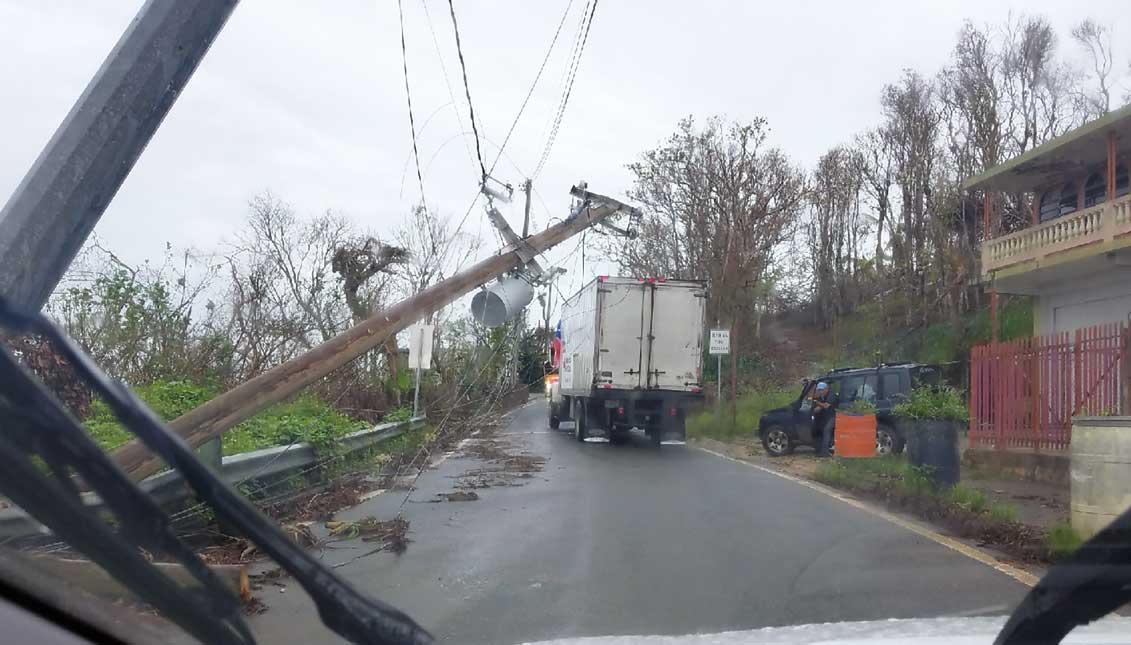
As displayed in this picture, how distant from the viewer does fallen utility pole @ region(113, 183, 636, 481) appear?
22.3 ft

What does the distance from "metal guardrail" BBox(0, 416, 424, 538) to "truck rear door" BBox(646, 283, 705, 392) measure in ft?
20.6

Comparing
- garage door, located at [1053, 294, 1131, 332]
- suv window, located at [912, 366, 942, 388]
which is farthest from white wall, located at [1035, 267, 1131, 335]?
suv window, located at [912, 366, 942, 388]

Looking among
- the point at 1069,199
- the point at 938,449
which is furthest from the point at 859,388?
the point at 1069,199

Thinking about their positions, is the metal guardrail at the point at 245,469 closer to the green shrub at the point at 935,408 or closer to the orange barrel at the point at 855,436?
the green shrub at the point at 935,408

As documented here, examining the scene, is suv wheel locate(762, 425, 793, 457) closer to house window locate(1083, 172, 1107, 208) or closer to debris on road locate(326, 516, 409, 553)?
house window locate(1083, 172, 1107, 208)

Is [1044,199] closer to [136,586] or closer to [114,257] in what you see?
[114,257]

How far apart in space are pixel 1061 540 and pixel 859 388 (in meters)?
10.1

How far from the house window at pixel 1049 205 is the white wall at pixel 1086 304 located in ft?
6.89

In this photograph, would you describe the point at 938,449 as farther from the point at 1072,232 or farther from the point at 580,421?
the point at 580,421

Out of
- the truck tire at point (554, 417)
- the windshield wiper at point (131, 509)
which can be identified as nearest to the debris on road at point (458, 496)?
the windshield wiper at point (131, 509)

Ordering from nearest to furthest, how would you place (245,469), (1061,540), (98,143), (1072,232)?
(98,143)
(1061,540)
(245,469)
(1072,232)

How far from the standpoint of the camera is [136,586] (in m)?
2.63

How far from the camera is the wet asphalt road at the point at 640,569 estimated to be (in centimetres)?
581

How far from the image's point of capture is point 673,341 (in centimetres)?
2084
